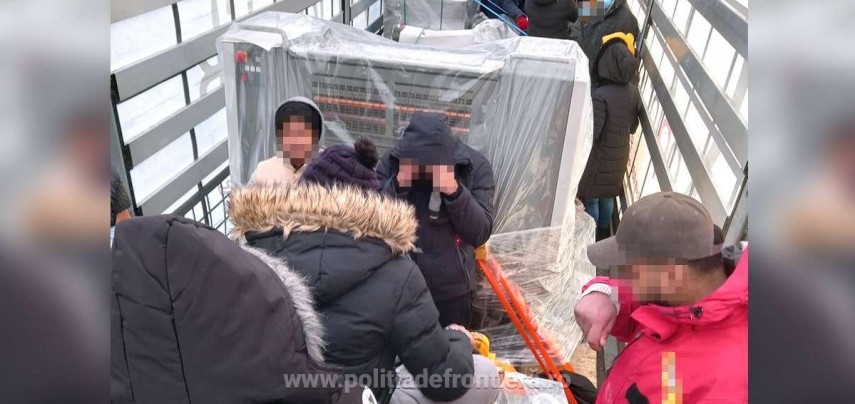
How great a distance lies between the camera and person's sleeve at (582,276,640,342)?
1.44m

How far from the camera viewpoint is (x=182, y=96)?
10.4ft

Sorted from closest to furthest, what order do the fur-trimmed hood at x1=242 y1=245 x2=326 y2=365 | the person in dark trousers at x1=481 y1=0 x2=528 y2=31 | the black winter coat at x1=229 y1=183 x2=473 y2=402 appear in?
the fur-trimmed hood at x1=242 y1=245 x2=326 y2=365, the black winter coat at x1=229 y1=183 x2=473 y2=402, the person in dark trousers at x1=481 y1=0 x2=528 y2=31

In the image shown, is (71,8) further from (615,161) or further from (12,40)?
(615,161)

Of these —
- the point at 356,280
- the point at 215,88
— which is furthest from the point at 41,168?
the point at 215,88

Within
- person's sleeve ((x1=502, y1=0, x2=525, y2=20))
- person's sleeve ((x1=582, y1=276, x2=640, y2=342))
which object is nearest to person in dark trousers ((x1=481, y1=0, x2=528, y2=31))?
person's sleeve ((x1=502, y1=0, x2=525, y2=20))

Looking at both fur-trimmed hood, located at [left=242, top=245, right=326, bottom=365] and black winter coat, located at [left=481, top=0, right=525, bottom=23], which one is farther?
black winter coat, located at [left=481, top=0, right=525, bottom=23]

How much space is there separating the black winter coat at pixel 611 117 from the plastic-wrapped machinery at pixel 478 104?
900mm

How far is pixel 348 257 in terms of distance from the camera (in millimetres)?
1403

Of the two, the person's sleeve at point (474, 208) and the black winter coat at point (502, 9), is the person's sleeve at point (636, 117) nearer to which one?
the person's sleeve at point (474, 208)

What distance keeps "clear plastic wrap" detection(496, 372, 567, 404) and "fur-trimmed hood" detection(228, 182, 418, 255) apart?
3.39 ft

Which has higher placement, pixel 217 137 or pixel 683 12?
pixel 683 12

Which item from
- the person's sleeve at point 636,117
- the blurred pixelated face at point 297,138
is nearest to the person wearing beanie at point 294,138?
the blurred pixelated face at point 297,138

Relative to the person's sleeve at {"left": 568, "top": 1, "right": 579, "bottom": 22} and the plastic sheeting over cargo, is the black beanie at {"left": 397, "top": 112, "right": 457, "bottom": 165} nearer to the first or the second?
the plastic sheeting over cargo

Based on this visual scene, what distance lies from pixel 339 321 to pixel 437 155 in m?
0.90
